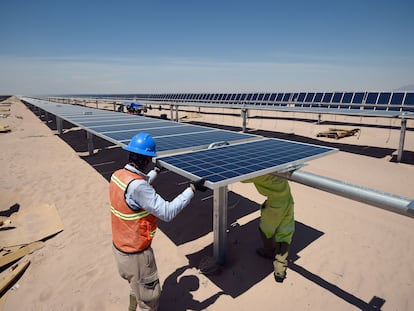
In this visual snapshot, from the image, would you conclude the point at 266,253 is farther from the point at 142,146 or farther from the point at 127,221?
the point at 142,146

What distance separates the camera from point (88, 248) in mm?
4594

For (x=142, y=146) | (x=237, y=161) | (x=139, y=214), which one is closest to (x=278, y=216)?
(x=237, y=161)

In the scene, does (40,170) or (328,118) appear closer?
(40,170)

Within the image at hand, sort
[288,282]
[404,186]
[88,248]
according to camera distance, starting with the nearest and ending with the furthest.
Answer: [288,282]
[88,248]
[404,186]

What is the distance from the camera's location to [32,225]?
5.30 metres

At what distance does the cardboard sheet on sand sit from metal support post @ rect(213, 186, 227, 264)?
3.27m

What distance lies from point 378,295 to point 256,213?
257cm

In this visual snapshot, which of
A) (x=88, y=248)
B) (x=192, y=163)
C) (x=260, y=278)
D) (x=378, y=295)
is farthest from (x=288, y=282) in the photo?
A: (x=88, y=248)

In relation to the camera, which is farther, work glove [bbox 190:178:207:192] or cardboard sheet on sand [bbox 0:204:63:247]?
cardboard sheet on sand [bbox 0:204:63:247]

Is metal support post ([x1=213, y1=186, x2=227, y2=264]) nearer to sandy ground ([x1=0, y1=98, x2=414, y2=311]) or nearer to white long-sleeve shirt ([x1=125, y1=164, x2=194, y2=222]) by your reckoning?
sandy ground ([x1=0, y1=98, x2=414, y2=311])

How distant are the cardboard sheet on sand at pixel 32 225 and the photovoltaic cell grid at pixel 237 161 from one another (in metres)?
3.12

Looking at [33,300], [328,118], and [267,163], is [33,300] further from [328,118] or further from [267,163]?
[328,118]

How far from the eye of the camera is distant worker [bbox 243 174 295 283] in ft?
12.2

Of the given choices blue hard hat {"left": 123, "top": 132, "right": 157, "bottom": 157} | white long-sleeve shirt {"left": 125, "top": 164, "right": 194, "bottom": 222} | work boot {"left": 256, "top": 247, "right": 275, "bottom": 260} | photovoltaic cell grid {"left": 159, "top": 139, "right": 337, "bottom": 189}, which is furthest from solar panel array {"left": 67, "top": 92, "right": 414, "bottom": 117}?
white long-sleeve shirt {"left": 125, "top": 164, "right": 194, "bottom": 222}
